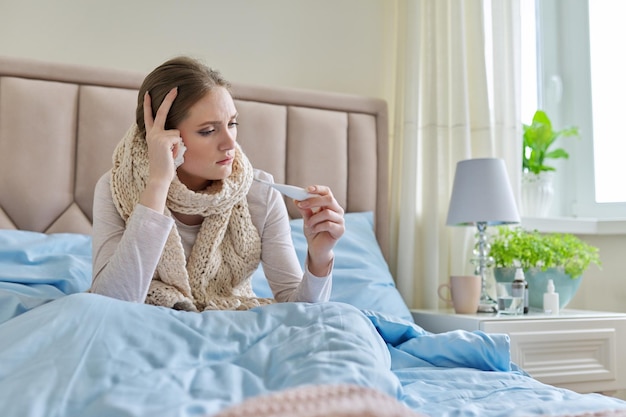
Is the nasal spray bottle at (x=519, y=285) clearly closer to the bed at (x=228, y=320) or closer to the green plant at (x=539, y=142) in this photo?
the bed at (x=228, y=320)

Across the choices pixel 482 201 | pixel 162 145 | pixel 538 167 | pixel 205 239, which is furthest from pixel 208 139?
pixel 538 167

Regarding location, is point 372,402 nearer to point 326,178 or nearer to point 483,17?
point 326,178

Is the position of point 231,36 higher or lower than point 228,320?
higher

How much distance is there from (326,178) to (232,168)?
89 cm

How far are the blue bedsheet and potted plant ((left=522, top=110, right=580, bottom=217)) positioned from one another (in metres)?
1.58

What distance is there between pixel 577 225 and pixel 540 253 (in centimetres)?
55

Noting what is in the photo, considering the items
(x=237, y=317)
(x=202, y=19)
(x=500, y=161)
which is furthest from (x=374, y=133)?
(x=237, y=317)

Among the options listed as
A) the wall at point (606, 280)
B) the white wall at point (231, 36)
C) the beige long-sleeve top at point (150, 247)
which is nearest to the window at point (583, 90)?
the wall at point (606, 280)

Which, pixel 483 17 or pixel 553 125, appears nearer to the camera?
pixel 483 17

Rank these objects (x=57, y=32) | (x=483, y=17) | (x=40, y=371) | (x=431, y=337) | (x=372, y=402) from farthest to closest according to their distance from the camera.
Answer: (x=483, y=17), (x=57, y=32), (x=431, y=337), (x=40, y=371), (x=372, y=402)

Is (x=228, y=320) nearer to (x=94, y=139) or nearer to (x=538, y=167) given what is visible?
(x=94, y=139)

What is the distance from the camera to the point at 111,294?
4.56 feet

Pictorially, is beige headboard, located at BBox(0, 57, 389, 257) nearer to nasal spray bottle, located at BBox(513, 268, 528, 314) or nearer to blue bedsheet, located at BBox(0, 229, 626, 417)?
nasal spray bottle, located at BBox(513, 268, 528, 314)

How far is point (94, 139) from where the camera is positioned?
7.16 ft
